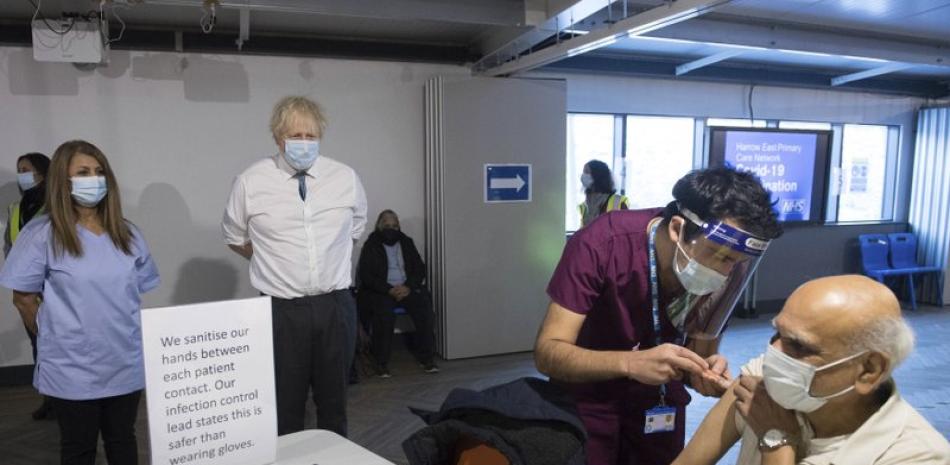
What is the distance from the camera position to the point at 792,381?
3.60 ft

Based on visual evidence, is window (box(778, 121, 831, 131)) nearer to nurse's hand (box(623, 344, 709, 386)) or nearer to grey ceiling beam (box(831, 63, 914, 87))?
grey ceiling beam (box(831, 63, 914, 87))

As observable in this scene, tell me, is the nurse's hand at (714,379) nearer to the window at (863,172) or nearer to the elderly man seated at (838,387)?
the elderly man seated at (838,387)

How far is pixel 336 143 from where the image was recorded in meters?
4.61

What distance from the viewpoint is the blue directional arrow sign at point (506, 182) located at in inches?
180

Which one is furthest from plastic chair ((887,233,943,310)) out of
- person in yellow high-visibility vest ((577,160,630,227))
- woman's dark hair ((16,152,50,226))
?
woman's dark hair ((16,152,50,226))

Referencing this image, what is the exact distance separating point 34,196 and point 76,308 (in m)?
1.89

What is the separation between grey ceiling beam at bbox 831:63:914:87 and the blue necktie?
17.9ft

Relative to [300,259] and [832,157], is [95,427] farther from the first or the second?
[832,157]

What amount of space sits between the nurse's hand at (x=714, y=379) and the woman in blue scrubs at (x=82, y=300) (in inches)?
70.6

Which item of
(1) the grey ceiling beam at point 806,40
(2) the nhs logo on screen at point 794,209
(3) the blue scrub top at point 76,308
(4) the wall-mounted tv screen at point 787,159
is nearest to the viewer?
(3) the blue scrub top at point 76,308

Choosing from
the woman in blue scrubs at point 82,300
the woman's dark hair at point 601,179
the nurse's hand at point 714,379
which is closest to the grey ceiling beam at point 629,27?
the woman's dark hair at point 601,179

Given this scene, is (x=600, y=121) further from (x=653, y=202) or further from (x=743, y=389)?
(x=743, y=389)

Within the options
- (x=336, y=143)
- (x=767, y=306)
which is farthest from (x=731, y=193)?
(x=767, y=306)

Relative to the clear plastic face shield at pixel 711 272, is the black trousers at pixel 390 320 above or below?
below
